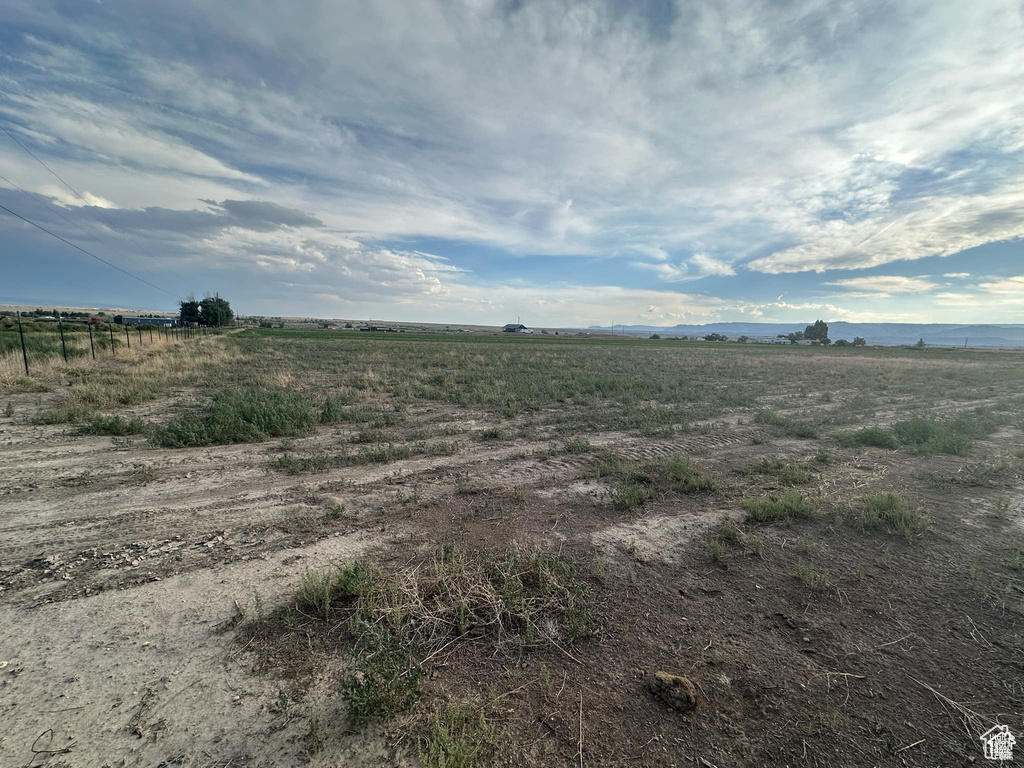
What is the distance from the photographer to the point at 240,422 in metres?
9.08

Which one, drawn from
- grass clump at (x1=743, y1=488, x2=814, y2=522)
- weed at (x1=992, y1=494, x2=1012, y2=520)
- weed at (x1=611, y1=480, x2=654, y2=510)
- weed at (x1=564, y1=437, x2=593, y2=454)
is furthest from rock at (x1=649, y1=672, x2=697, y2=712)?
weed at (x1=992, y1=494, x2=1012, y2=520)

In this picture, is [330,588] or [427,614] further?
[330,588]

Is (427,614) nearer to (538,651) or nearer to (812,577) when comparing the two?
(538,651)

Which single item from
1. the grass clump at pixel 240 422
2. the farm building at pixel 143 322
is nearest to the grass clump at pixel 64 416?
the grass clump at pixel 240 422

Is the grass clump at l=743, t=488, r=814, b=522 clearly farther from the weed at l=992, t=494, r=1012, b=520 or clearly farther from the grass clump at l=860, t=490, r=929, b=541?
the weed at l=992, t=494, r=1012, b=520

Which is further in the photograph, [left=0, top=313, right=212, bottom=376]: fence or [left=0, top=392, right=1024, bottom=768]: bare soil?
[left=0, top=313, right=212, bottom=376]: fence

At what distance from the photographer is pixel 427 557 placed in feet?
14.4

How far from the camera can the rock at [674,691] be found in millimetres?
2748

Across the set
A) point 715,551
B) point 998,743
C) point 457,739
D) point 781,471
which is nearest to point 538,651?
point 457,739

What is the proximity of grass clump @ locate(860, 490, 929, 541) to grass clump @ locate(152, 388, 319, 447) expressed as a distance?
10.4m

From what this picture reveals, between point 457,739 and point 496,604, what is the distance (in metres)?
1.17

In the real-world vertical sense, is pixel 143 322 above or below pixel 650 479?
above

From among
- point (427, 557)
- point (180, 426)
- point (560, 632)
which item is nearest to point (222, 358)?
point (180, 426)

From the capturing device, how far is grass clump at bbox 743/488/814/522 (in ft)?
18.3
